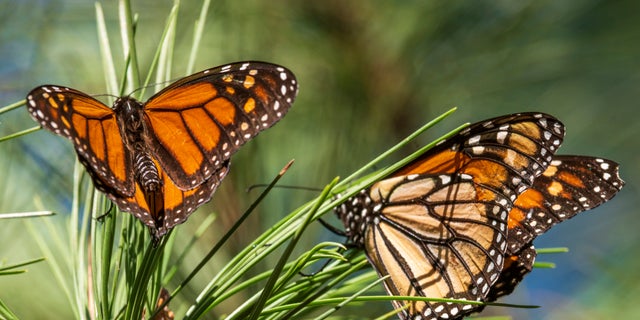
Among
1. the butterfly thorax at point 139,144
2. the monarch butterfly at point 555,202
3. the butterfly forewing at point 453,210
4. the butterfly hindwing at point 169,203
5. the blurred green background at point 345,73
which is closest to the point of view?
the butterfly hindwing at point 169,203

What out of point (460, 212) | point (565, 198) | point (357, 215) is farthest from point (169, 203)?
point (565, 198)

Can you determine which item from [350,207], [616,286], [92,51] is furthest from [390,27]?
[616,286]

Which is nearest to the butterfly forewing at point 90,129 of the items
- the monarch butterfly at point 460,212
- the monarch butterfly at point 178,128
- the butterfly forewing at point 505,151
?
the monarch butterfly at point 178,128

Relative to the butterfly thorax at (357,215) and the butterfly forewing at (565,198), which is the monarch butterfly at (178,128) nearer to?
the butterfly thorax at (357,215)

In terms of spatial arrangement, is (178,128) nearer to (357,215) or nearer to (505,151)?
(357,215)

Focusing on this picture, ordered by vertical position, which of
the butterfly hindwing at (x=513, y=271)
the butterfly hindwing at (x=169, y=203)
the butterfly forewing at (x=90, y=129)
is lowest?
the butterfly hindwing at (x=513, y=271)

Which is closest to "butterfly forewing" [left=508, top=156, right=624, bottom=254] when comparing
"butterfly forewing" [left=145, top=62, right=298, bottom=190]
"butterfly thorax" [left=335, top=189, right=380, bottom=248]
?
"butterfly thorax" [left=335, top=189, right=380, bottom=248]

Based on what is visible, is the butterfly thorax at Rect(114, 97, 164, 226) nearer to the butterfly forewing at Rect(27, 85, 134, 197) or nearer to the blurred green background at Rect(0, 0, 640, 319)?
the butterfly forewing at Rect(27, 85, 134, 197)

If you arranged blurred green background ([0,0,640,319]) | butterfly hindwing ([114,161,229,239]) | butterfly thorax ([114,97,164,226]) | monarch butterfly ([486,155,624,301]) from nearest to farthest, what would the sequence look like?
butterfly hindwing ([114,161,229,239])
butterfly thorax ([114,97,164,226])
monarch butterfly ([486,155,624,301])
blurred green background ([0,0,640,319])
